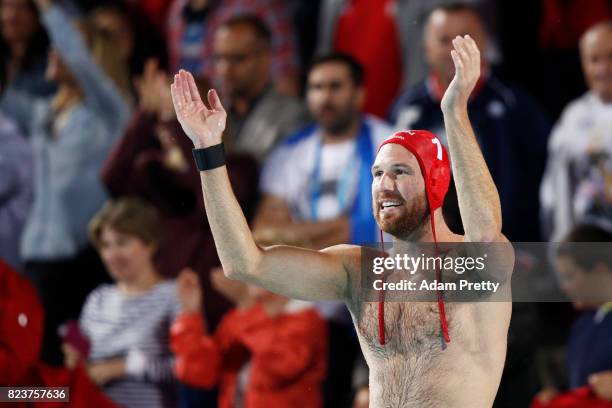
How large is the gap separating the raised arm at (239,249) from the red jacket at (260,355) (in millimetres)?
1508

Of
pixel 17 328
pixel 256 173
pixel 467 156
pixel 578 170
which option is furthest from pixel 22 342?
pixel 578 170

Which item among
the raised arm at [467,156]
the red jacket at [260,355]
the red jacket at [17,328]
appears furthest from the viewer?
the red jacket at [260,355]

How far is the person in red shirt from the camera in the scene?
5656mm

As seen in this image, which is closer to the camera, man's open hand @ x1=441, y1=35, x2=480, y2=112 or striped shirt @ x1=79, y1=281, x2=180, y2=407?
man's open hand @ x1=441, y1=35, x2=480, y2=112

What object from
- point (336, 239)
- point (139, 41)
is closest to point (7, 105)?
point (139, 41)

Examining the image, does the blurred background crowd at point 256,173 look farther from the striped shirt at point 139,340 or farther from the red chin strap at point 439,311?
the red chin strap at point 439,311

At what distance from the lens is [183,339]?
5.79 meters

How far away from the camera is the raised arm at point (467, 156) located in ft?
12.6

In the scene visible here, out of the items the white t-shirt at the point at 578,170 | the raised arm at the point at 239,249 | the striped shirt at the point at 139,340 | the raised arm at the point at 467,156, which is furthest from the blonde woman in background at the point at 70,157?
the raised arm at the point at 467,156

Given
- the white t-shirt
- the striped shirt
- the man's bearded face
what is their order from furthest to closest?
the white t-shirt < the striped shirt < the man's bearded face

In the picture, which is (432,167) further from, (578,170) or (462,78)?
(578,170)

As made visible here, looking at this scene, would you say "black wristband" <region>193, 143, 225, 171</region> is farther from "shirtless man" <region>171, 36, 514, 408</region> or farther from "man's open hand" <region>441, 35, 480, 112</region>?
"man's open hand" <region>441, 35, 480, 112</region>

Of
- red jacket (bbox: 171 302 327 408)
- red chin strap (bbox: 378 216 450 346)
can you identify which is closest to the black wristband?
red chin strap (bbox: 378 216 450 346)

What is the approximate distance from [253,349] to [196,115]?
1.92m
